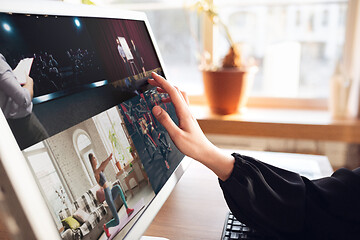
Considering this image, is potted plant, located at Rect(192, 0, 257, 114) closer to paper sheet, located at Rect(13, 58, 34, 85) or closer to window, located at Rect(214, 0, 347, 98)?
window, located at Rect(214, 0, 347, 98)

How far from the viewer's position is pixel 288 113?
67.8 inches

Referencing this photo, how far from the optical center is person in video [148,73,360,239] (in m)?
0.54

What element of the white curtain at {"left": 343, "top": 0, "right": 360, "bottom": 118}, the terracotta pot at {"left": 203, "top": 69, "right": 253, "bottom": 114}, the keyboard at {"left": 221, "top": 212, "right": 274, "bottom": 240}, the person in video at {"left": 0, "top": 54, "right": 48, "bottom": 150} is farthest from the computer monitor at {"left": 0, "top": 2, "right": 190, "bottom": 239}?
the white curtain at {"left": 343, "top": 0, "right": 360, "bottom": 118}

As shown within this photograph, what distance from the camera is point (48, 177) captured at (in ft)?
1.13

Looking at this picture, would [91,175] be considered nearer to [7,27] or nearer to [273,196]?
[7,27]

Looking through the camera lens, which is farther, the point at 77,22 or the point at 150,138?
the point at 150,138

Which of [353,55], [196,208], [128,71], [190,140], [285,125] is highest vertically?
[128,71]

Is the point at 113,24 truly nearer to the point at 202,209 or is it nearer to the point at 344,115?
the point at 202,209

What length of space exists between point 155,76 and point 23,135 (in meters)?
0.31

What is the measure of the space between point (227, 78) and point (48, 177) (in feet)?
4.21

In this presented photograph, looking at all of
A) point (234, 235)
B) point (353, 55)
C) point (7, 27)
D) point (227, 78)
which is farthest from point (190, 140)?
point (353, 55)

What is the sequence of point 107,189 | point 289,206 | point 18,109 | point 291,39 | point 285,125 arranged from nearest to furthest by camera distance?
point 18,109 < point 107,189 < point 289,206 < point 285,125 < point 291,39

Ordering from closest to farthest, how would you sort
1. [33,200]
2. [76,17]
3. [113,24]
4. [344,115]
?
[33,200] < [76,17] < [113,24] < [344,115]

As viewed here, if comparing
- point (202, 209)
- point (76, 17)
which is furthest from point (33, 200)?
point (202, 209)
